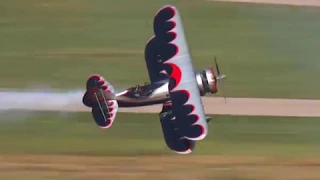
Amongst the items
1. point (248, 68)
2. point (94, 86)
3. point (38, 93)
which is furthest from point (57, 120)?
point (248, 68)

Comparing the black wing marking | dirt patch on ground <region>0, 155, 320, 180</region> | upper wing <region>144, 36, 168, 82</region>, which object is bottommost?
dirt patch on ground <region>0, 155, 320, 180</region>

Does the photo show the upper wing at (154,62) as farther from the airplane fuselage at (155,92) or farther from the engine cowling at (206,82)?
the engine cowling at (206,82)

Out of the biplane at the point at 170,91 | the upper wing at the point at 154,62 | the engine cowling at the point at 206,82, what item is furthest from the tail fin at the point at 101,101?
the engine cowling at the point at 206,82

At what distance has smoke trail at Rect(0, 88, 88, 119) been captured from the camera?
260cm

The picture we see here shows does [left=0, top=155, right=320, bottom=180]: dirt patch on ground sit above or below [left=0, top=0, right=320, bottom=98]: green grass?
below

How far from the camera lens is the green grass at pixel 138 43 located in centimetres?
277

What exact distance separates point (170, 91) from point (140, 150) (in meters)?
0.47

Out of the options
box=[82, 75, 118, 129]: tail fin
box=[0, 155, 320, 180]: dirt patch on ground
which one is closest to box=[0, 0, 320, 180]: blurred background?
box=[0, 155, 320, 180]: dirt patch on ground

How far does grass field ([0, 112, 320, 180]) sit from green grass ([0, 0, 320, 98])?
20cm

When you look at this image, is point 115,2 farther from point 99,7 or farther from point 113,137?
point 113,137

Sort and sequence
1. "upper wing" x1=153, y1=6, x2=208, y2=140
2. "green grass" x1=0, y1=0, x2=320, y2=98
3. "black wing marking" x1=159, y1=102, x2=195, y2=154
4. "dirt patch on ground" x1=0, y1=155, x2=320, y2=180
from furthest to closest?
"green grass" x1=0, y1=0, x2=320, y2=98 < "dirt patch on ground" x1=0, y1=155, x2=320, y2=180 < "black wing marking" x1=159, y1=102, x2=195, y2=154 < "upper wing" x1=153, y1=6, x2=208, y2=140

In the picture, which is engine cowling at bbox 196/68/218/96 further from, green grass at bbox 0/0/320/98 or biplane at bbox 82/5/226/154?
green grass at bbox 0/0/320/98

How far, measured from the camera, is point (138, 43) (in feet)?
9.53

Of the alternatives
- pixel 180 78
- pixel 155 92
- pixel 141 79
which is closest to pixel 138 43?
pixel 141 79
